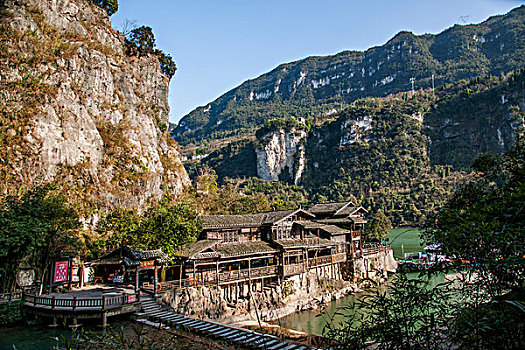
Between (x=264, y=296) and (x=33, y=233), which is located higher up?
(x=33, y=233)

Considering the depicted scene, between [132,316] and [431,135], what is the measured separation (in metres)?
169

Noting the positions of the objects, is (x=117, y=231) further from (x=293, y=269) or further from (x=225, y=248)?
(x=293, y=269)

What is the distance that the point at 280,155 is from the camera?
543 feet

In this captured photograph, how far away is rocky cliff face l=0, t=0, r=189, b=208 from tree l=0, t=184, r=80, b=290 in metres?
13.3

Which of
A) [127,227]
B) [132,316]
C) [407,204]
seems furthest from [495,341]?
[407,204]

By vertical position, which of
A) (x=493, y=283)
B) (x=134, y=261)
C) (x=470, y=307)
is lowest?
(x=134, y=261)

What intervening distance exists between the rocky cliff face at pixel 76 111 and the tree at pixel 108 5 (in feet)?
16.2

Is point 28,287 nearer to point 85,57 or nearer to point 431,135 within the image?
point 85,57

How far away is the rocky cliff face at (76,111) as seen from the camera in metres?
37.9

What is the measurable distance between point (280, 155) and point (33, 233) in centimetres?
14669

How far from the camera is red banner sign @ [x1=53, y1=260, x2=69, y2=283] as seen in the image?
857 inches

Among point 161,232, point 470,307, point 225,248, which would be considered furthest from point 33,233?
point 470,307

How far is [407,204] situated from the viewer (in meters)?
112

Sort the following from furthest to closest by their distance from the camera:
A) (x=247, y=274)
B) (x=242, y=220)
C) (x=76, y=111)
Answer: (x=76, y=111), (x=242, y=220), (x=247, y=274)
